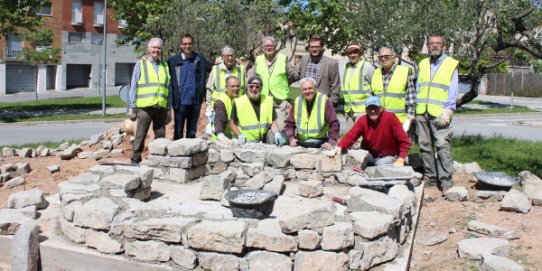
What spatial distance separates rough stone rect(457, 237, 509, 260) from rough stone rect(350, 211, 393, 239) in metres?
1.13

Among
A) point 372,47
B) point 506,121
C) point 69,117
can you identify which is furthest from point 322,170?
point 506,121

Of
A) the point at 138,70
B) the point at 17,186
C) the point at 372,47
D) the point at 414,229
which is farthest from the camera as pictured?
the point at 372,47

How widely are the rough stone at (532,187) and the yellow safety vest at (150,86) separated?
538 cm

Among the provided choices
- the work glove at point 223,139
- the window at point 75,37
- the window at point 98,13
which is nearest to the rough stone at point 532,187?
the work glove at point 223,139

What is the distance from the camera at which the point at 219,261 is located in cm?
512

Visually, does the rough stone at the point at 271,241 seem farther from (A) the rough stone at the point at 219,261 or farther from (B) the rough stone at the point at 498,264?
(B) the rough stone at the point at 498,264

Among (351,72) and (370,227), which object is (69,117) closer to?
(351,72)

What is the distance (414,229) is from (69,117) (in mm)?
17208

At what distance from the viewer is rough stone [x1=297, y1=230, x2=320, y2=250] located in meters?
5.03

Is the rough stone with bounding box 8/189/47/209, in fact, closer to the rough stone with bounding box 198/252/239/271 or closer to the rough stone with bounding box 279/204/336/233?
the rough stone with bounding box 198/252/239/271

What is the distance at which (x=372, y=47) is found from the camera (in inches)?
739

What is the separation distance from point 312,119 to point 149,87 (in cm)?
246

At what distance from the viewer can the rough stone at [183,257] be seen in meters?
5.18

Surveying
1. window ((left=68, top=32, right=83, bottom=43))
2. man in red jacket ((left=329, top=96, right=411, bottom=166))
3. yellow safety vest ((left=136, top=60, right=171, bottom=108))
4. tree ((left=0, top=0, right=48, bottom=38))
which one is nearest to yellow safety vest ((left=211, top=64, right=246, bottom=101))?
yellow safety vest ((left=136, top=60, right=171, bottom=108))
